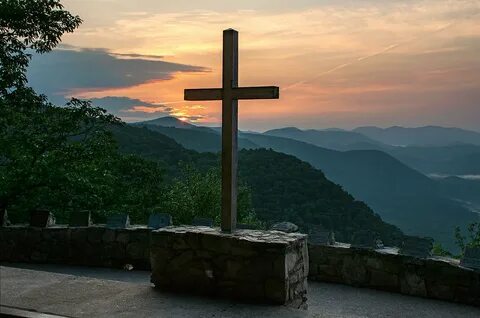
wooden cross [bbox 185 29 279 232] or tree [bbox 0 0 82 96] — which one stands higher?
tree [bbox 0 0 82 96]

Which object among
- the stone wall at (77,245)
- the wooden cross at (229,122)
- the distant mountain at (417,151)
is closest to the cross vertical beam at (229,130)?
the wooden cross at (229,122)

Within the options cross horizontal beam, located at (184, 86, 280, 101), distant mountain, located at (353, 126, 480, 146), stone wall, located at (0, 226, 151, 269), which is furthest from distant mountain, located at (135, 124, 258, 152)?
distant mountain, located at (353, 126, 480, 146)

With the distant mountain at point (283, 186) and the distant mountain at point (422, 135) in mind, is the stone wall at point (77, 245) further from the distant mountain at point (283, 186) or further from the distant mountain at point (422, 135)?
the distant mountain at point (422, 135)

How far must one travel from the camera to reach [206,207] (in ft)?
50.3

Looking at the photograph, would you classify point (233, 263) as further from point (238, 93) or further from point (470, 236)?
point (470, 236)

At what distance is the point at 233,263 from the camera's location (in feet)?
16.0

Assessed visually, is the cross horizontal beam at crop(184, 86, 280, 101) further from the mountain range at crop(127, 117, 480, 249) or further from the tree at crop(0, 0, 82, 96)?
the mountain range at crop(127, 117, 480, 249)

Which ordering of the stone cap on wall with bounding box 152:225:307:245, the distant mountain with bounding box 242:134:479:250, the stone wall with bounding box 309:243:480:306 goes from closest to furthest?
the stone cap on wall with bounding box 152:225:307:245
the stone wall with bounding box 309:243:480:306
the distant mountain with bounding box 242:134:479:250

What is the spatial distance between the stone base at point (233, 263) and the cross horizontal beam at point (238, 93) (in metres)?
1.34

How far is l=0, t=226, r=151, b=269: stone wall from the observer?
829 centimetres

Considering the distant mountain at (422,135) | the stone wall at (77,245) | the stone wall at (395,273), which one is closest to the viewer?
the stone wall at (395,273)

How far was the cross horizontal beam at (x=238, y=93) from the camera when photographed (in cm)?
506

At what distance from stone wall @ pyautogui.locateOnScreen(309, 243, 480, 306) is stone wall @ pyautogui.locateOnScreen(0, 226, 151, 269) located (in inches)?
108

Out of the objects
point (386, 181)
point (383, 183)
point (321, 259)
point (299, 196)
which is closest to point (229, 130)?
point (321, 259)
